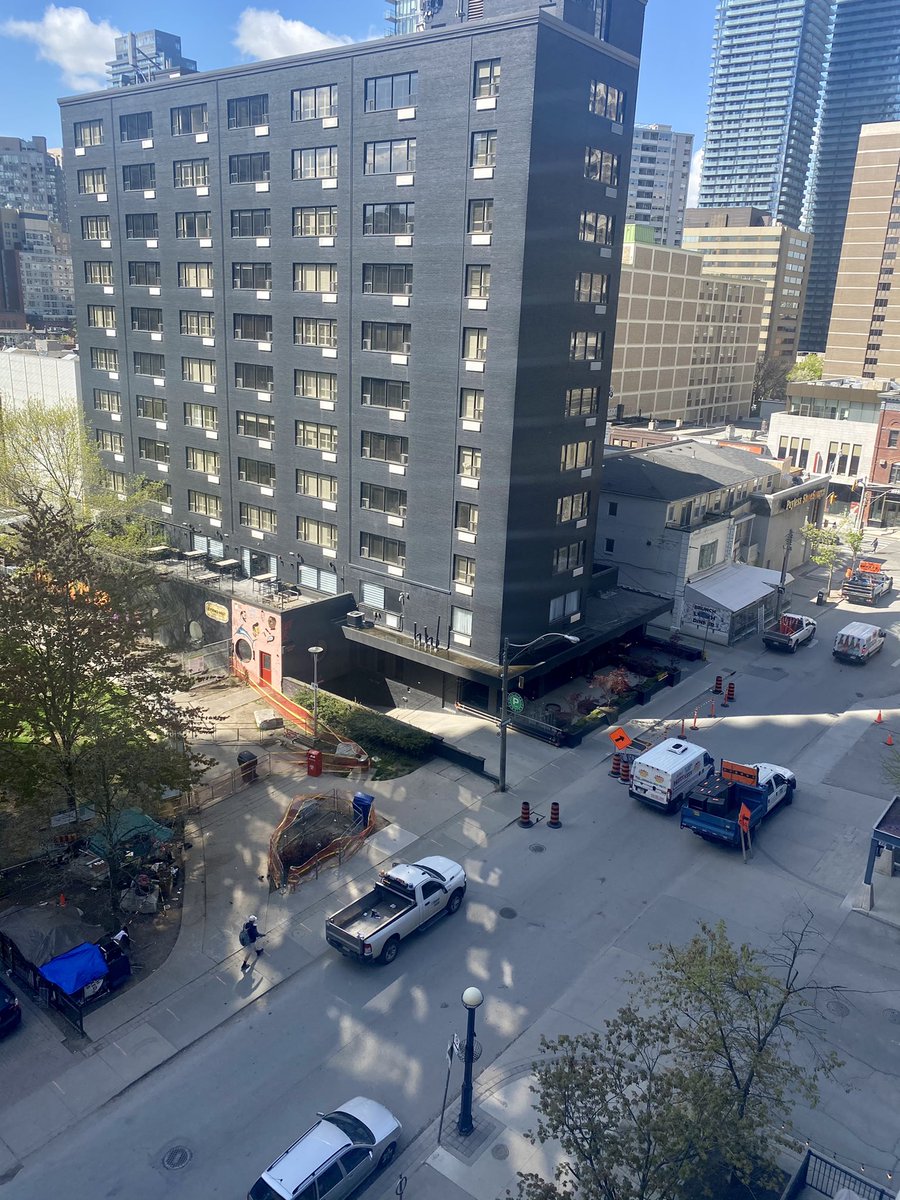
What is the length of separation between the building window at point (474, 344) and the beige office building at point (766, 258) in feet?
479

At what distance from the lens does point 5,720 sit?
87.9ft

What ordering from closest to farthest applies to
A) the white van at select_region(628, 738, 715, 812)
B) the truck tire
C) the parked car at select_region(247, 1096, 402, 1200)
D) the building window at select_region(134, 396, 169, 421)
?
the parked car at select_region(247, 1096, 402, 1200) < the truck tire < the white van at select_region(628, 738, 715, 812) < the building window at select_region(134, 396, 169, 421)

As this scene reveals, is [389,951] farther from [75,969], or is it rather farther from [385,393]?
[385,393]

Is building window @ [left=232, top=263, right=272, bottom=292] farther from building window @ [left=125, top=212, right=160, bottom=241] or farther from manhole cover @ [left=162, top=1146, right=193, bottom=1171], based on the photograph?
manhole cover @ [left=162, top=1146, right=193, bottom=1171]

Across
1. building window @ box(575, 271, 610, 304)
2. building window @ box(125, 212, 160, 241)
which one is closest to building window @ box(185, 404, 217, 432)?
building window @ box(125, 212, 160, 241)

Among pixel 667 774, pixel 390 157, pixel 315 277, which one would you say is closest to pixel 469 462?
pixel 315 277

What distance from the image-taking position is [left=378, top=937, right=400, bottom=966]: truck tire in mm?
24297

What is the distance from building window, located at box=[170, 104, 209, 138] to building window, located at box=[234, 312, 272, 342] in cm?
985

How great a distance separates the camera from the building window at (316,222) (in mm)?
41781

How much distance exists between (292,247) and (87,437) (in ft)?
70.7

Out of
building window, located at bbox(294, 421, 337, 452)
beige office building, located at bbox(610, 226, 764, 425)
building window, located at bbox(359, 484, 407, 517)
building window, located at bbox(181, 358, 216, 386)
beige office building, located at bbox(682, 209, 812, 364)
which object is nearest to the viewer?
building window, located at bbox(359, 484, 407, 517)

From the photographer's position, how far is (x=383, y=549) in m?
43.7

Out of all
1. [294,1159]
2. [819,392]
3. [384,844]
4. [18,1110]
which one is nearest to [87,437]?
[384,844]

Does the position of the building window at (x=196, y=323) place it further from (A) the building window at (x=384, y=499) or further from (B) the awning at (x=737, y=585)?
(B) the awning at (x=737, y=585)
